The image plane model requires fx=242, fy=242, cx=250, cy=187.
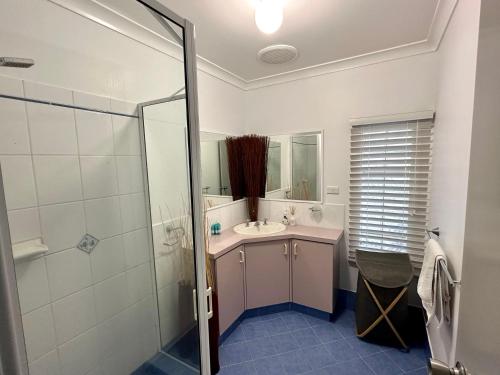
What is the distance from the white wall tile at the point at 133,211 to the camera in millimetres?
1513

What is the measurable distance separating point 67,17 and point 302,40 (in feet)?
4.96

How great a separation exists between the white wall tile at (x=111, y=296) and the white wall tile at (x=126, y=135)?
0.77m

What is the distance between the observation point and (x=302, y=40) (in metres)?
1.88

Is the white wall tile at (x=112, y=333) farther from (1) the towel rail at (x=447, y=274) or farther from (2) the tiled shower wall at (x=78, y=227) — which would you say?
(1) the towel rail at (x=447, y=274)

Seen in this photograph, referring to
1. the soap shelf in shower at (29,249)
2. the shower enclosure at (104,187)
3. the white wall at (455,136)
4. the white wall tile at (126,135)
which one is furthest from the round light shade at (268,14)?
the soap shelf in shower at (29,249)

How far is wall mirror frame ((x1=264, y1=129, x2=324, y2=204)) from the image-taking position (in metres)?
2.48

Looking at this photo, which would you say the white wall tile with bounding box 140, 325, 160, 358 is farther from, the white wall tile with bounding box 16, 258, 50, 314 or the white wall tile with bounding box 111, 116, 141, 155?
the white wall tile with bounding box 111, 116, 141, 155

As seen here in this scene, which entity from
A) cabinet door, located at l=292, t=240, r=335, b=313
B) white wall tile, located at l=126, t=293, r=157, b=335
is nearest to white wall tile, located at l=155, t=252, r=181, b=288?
white wall tile, located at l=126, t=293, r=157, b=335

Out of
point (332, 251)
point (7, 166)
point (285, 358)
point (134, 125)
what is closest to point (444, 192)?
point (332, 251)

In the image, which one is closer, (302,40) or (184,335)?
(184,335)

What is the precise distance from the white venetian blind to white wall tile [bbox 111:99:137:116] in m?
1.83

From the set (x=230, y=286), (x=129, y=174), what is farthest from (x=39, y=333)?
(x=230, y=286)

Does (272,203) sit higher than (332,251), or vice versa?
(272,203)

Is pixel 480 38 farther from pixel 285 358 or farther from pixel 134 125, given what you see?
pixel 285 358
